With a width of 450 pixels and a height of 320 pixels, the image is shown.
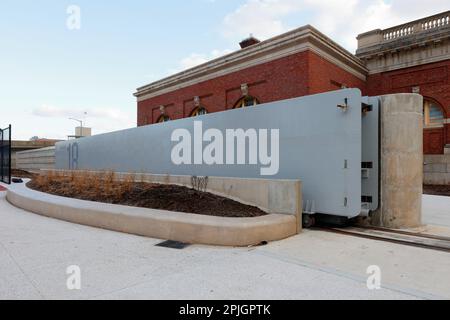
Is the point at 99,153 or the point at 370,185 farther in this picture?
the point at 99,153

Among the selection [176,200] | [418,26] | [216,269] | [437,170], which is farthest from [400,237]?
[418,26]

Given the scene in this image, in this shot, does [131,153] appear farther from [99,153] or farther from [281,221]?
[281,221]

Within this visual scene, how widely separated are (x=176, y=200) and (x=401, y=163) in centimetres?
513

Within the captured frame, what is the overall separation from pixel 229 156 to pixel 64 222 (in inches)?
178

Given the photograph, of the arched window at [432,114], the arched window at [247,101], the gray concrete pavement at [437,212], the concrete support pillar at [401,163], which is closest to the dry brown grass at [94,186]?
the concrete support pillar at [401,163]

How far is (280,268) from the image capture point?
167 inches

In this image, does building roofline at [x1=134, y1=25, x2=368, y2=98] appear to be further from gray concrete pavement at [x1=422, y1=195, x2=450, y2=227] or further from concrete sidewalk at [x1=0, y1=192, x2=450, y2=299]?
concrete sidewalk at [x1=0, y1=192, x2=450, y2=299]

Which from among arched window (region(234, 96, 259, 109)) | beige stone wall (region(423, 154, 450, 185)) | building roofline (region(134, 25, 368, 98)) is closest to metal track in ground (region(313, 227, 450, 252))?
building roofline (region(134, 25, 368, 98))

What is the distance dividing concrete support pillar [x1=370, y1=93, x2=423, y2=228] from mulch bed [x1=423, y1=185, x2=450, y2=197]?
8.44 m

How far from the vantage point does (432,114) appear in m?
20.0

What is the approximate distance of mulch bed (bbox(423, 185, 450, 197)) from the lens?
1367 cm

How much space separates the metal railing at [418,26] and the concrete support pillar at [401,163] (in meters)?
16.5

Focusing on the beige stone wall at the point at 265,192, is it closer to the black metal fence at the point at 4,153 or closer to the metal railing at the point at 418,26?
the black metal fence at the point at 4,153
